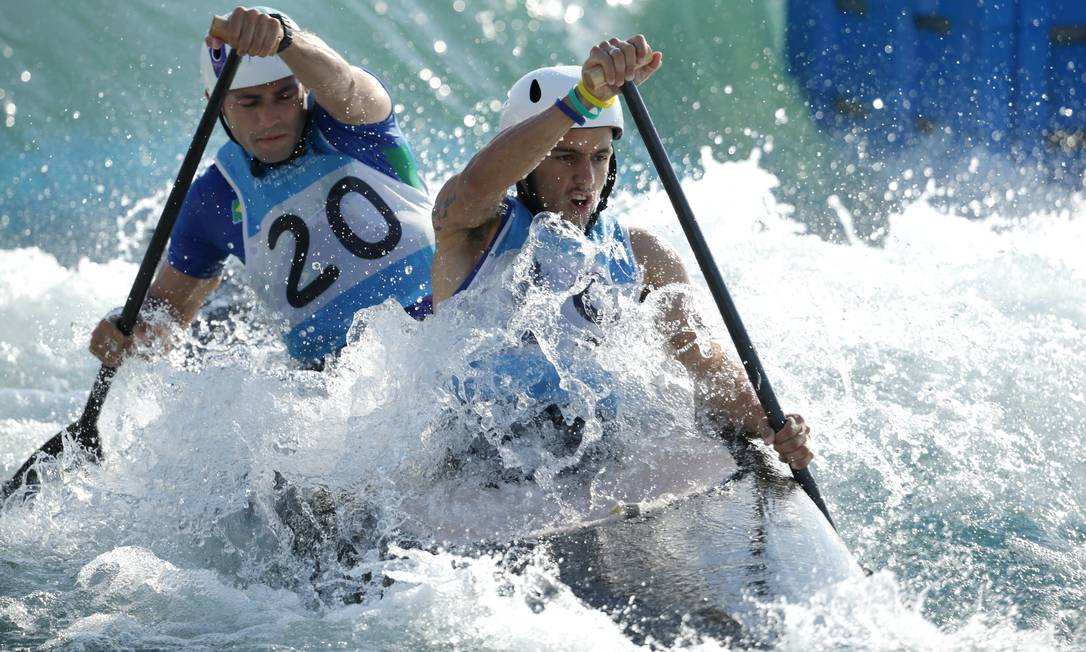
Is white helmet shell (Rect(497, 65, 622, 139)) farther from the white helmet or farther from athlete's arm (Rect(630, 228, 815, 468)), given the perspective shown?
the white helmet

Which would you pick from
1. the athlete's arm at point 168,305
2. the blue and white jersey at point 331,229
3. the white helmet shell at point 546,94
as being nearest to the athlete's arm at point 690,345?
the white helmet shell at point 546,94

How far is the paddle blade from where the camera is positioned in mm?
3955

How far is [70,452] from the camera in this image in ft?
13.1

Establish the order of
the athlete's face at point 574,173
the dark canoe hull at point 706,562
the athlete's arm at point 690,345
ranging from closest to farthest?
the dark canoe hull at point 706,562 < the athlete's face at point 574,173 < the athlete's arm at point 690,345

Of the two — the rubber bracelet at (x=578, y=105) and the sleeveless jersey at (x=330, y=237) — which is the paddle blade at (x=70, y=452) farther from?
the rubber bracelet at (x=578, y=105)

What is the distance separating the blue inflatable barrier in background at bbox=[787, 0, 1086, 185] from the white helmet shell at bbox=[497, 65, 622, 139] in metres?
7.44

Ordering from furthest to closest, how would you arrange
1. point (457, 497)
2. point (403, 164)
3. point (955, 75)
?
point (955, 75), point (403, 164), point (457, 497)

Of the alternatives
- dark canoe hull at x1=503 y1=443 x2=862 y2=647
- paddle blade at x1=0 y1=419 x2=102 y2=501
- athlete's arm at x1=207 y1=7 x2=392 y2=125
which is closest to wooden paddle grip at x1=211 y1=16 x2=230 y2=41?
athlete's arm at x1=207 y1=7 x2=392 y2=125

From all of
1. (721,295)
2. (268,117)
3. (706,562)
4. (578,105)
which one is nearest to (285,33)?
(268,117)

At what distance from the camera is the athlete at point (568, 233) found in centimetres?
310

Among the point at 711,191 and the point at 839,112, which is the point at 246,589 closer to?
the point at 711,191

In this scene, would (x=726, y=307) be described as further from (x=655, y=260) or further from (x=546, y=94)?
(x=546, y=94)

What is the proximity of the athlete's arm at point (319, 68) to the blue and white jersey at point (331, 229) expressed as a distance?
0.25ft

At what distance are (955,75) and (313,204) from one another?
296 inches
